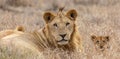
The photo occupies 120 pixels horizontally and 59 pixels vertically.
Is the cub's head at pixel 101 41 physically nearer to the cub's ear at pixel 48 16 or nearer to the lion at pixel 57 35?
the lion at pixel 57 35

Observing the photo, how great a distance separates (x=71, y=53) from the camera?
9.09 m

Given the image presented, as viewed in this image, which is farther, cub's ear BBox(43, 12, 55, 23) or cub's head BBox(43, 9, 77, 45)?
cub's ear BBox(43, 12, 55, 23)

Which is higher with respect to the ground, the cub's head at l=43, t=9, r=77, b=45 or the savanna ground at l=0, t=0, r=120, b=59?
the cub's head at l=43, t=9, r=77, b=45

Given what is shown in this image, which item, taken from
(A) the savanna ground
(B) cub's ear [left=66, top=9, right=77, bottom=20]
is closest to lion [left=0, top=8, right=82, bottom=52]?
(B) cub's ear [left=66, top=9, right=77, bottom=20]

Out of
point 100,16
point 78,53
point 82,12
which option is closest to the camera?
Result: point 78,53

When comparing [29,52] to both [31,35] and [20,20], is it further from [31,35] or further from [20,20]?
[20,20]

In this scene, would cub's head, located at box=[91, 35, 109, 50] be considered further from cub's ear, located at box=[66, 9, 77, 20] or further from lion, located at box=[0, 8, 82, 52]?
cub's ear, located at box=[66, 9, 77, 20]

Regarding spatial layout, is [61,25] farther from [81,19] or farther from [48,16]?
[81,19]

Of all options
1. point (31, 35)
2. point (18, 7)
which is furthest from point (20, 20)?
point (31, 35)

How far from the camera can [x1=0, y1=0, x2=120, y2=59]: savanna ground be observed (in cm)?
877

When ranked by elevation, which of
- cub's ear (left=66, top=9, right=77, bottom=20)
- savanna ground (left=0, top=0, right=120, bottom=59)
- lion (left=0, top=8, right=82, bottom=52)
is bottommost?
savanna ground (left=0, top=0, right=120, bottom=59)

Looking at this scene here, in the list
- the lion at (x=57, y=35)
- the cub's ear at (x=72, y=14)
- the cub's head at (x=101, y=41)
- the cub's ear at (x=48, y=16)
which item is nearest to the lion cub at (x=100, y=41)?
the cub's head at (x=101, y=41)

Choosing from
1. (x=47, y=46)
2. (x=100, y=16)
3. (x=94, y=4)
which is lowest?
(x=94, y=4)

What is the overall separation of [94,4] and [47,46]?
11.4 metres
